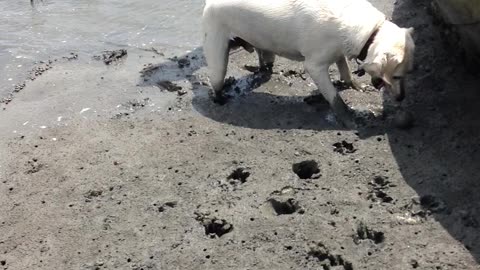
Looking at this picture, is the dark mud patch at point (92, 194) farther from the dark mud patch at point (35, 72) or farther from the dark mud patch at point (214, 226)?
the dark mud patch at point (35, 72)

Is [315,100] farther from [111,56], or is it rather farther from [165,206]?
[111,56]

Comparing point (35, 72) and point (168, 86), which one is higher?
point (168, 86)

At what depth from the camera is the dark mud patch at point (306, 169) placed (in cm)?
524

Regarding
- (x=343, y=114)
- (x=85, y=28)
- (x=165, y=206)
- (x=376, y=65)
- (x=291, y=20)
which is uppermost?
(x=291, y=20)

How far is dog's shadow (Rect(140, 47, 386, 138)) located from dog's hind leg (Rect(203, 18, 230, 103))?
186 mm

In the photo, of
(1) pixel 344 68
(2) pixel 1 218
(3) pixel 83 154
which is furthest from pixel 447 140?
(2) pixel 1 218

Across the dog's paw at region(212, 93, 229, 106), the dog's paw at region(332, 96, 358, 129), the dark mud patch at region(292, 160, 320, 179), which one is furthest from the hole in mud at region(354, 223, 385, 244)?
the dog's paw at region(212, 93, 229, 106)

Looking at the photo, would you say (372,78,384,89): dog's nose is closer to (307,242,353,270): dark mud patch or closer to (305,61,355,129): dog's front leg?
(305,61,355,129): dog's front leg

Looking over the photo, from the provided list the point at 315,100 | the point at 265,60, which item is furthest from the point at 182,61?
the point at 315,100

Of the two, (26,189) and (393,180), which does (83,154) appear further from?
(393,180)

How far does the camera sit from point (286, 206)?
4.84 meters

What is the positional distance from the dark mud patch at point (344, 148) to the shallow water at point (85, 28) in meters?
2.64

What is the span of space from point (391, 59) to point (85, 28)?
4.20 metres

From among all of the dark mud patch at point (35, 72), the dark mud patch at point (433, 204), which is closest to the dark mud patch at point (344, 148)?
the dark mud patch at point (433, 204)
